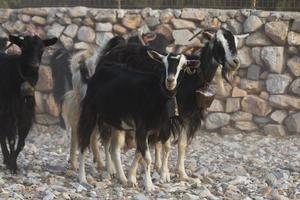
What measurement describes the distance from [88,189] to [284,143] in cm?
571

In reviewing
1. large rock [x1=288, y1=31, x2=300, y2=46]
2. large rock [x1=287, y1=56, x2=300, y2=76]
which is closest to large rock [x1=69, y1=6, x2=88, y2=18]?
large rock [x1=288, y1=31, x2=300, y2=46]

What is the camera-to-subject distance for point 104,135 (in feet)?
28.4

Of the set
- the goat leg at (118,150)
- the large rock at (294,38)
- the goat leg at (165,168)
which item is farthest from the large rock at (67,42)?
the goat leg at (165,168)

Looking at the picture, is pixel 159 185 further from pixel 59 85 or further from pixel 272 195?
pixel 59 85

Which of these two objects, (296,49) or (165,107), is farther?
(296,49)

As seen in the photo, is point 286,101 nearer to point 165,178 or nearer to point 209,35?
point 209,35

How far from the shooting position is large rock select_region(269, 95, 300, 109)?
1350 centimetres

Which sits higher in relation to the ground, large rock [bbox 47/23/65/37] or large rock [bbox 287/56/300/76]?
large rock [bbox 47/23/65/37]

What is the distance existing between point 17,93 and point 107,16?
6314 millimetres

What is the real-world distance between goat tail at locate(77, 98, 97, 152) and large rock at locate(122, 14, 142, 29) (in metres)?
6.00

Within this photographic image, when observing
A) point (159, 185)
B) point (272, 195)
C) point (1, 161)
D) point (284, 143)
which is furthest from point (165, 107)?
point (284, 143)

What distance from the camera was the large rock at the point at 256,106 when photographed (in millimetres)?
13648

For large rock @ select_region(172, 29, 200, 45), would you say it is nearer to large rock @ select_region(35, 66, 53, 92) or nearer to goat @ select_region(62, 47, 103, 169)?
large rock @ select_region(35, 66, 53, 92)

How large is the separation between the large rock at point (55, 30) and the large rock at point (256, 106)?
4.00 metres
